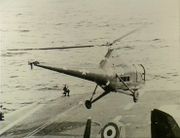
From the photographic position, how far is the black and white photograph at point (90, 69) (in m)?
2.14

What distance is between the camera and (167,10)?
7.19 ft

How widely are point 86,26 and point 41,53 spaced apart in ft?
0.84

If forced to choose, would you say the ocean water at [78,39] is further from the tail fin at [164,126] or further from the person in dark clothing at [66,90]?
the tail fin at [164,126]

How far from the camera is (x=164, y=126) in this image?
2080mm

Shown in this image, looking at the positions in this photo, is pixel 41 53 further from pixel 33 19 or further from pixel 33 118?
pixel 33 118

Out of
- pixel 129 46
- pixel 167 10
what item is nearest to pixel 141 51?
pixel 129 46

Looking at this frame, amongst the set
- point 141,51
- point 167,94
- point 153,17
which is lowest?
point 167,94

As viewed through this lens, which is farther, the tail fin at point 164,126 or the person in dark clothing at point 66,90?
the person in dark clothing at point 66,90

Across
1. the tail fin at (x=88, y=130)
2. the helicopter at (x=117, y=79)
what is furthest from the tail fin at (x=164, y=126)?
the tail fin at (x=88, y=130)

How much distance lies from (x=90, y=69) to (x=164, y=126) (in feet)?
1.42

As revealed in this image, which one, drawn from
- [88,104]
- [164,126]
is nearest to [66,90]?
[88,104]

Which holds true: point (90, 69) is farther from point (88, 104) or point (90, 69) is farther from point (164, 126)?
point (164, 126)

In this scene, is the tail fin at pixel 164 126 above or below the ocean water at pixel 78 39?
below

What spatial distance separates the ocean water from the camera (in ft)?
7.14
